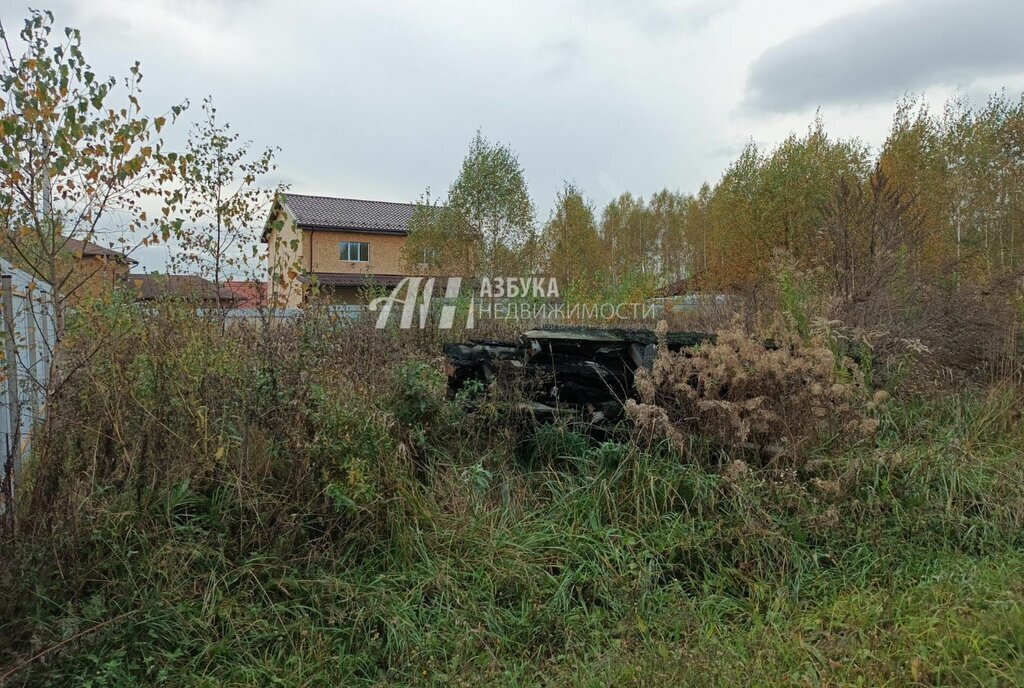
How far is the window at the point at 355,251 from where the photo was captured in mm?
28141

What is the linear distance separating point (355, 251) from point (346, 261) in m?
0.65

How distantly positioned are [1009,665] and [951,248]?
49.0 ft

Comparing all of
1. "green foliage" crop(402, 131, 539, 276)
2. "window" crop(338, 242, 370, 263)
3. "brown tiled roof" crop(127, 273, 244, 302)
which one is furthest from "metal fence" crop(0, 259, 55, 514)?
"window" crop(338, 242, 370, 263)

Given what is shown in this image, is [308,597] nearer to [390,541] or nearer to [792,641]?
[390,541]

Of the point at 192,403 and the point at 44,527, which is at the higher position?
the point at 192,403

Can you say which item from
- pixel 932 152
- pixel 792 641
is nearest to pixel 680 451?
pixel 792 641

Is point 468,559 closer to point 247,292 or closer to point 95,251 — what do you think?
point 95,251

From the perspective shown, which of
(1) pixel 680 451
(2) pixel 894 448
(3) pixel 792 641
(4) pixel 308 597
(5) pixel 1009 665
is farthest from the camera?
(2) pixel 894 448

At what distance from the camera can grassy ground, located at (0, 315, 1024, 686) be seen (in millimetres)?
2436

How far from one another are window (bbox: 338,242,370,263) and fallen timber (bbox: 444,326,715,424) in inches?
973

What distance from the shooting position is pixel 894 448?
4.23 meters

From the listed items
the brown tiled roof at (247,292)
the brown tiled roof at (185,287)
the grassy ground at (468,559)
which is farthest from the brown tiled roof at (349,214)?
the grassy ground at (468,559)

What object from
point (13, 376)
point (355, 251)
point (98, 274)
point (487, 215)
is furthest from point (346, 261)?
point (13, 376)

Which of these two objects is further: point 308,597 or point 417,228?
point 417,228
